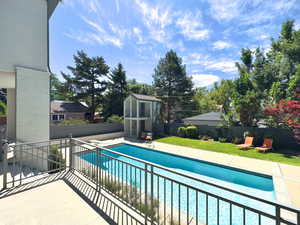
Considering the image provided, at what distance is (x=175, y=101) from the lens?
25.2 metres

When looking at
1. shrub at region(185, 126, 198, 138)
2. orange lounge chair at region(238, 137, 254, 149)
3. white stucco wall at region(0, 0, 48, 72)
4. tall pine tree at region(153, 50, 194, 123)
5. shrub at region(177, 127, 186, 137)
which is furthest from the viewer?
tall pine tree at region(153, 50, 194, 123)

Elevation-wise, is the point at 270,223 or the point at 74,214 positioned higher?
the point at 74,214

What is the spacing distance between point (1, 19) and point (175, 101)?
22428mm

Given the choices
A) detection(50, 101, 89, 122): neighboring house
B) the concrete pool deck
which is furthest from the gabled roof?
detection(50, 101, 89, 122): neighboring house

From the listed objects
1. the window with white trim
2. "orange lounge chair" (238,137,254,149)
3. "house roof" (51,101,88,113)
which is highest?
"house roof" (51,101,88,113)

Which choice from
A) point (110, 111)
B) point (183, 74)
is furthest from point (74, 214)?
point (183, 74)

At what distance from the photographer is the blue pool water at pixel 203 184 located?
399 centimetres

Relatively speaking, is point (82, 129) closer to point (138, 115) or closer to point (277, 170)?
point (138, 115)

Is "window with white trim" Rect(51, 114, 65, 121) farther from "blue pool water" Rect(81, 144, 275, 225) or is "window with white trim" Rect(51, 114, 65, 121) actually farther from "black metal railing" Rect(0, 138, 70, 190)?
"black metal railing" Rect(0, 138, 70, 190)

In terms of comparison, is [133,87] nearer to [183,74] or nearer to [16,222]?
[183,74]

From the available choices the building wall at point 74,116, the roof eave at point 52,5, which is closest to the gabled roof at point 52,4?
the roof eave at point 52,5

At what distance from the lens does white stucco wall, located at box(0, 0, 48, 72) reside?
5.14m

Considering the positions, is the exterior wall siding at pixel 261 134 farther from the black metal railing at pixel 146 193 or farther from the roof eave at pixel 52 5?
the roof eave at pixel 52 5

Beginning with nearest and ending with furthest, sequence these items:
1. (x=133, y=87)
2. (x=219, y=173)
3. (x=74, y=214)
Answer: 1. (x=74, y=214)
2. (x=219, y=173)
3. (x=133, y=87)
